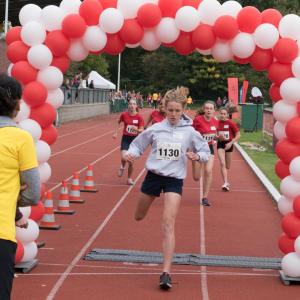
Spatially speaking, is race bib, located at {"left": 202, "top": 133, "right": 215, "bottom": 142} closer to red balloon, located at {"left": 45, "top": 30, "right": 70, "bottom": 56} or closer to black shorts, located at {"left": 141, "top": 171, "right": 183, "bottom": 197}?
red balloon, located at {"left": 45, "top": 30, "right": 70, "bottom": 56}

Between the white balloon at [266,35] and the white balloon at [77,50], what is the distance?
196 cm

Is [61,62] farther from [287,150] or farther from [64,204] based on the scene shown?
[64,204]

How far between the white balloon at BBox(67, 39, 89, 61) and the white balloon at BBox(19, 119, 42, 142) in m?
0.90

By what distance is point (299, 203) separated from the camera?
23.8 ft

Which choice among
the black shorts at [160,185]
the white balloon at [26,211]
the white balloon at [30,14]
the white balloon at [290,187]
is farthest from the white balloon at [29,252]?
the white balloon at [290,187]

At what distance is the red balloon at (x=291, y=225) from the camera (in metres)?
7.28

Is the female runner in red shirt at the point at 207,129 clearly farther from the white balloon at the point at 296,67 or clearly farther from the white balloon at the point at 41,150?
the white balloon at the point at 296,67

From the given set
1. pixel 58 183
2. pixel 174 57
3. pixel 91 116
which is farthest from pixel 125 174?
pixel 174 57

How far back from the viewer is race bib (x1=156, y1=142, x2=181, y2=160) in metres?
7.03

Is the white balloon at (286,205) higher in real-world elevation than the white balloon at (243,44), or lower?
lower

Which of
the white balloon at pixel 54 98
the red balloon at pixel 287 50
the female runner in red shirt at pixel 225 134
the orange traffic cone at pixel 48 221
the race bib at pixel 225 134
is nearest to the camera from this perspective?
the red balloon at pixel 287 50

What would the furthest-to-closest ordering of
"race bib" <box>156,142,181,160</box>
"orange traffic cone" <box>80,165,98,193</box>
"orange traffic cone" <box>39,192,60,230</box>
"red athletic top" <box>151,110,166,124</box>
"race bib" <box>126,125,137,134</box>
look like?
"race bib" <box>126,125,137,134</box>
"orange traffic cone" <box>80,165,98,193</box>
"red athletic top" <box>151,110,166,124</box>
"orange traffic cone" <box>39,192,60,230</box>
"race bib" <box>156,142,181,160</box>

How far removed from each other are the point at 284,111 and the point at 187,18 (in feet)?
4.85

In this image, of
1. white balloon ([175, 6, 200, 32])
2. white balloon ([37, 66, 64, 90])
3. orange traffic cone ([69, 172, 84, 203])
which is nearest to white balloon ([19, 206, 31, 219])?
white balloon ([37, 66, 64, 90])
